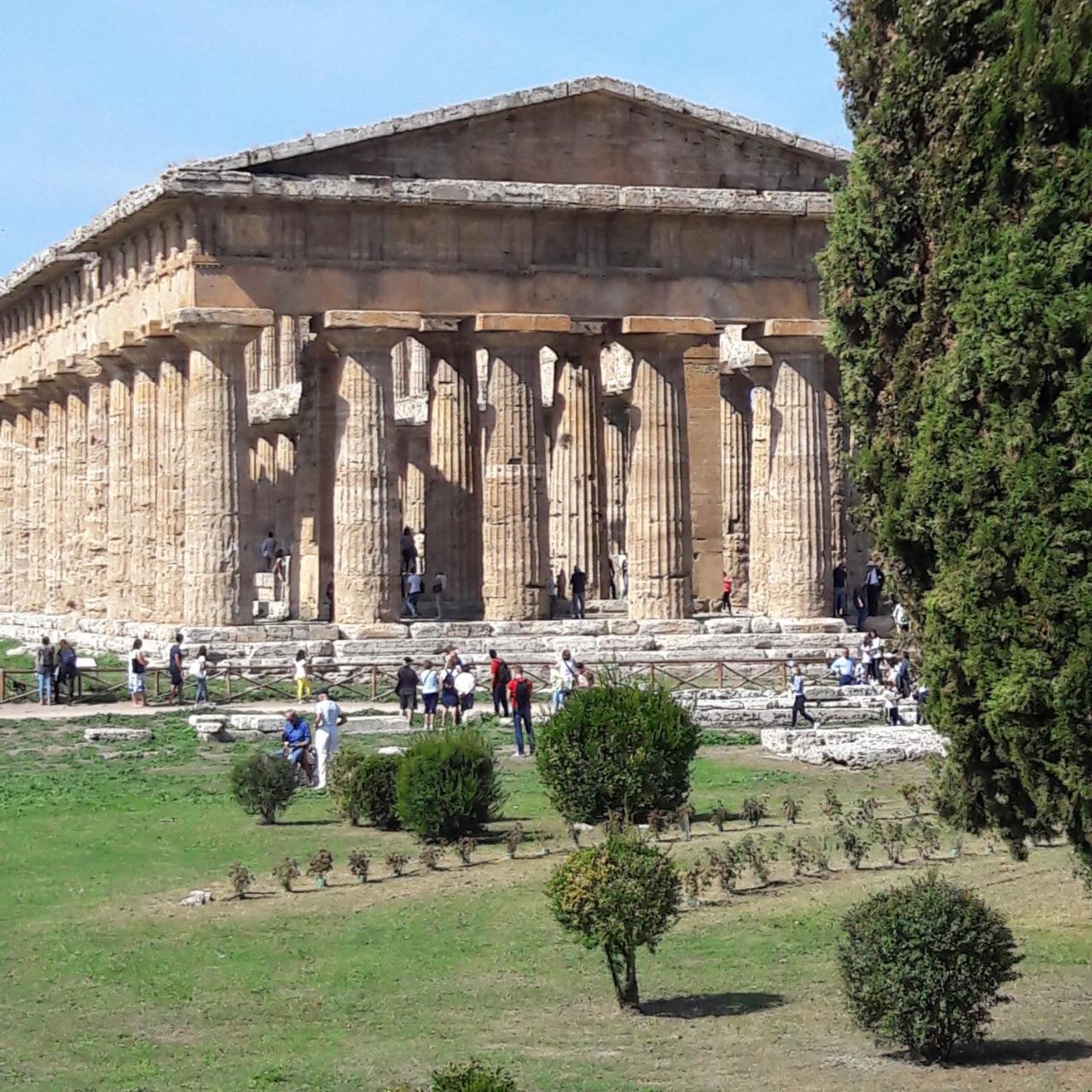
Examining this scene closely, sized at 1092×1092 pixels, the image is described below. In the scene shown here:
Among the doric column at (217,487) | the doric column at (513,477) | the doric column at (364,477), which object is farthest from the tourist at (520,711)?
the doric column at (513,477)

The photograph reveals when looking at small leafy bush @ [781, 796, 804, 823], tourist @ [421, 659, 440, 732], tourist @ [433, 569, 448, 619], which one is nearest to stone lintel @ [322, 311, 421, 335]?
tourist @ [433, 569, 448, 619]

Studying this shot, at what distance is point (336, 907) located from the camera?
19.5 m

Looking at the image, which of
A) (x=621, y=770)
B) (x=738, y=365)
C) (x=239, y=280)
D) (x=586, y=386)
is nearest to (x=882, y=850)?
(x=621, y=770)

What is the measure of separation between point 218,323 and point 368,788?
16396mm

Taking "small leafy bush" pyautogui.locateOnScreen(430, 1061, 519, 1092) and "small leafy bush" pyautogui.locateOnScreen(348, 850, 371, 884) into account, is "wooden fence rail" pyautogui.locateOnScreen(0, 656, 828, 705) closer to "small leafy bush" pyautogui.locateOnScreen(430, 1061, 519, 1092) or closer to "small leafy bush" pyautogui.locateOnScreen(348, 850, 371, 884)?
"small leafy bush" pyautogui.locateOnScreen(348, 850, 371, 884)

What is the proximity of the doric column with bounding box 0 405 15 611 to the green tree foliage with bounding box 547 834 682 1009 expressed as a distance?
41043 millimetres

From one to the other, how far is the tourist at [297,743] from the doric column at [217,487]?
1199cm

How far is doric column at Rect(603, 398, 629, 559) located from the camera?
49.3 meters

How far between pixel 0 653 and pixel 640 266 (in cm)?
1375

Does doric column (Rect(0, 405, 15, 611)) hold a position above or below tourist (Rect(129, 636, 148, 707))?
above

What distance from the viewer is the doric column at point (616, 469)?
162 feet

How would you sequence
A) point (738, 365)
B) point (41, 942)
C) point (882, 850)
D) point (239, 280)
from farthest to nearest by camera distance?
point (738, 365) < point (239, 280) < point (882, 850) < point (41, 942)

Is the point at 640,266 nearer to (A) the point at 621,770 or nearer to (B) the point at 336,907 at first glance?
(A) the point at 621,770

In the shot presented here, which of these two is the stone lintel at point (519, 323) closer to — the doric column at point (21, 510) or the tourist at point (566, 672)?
the tourist at point (566, 672)
